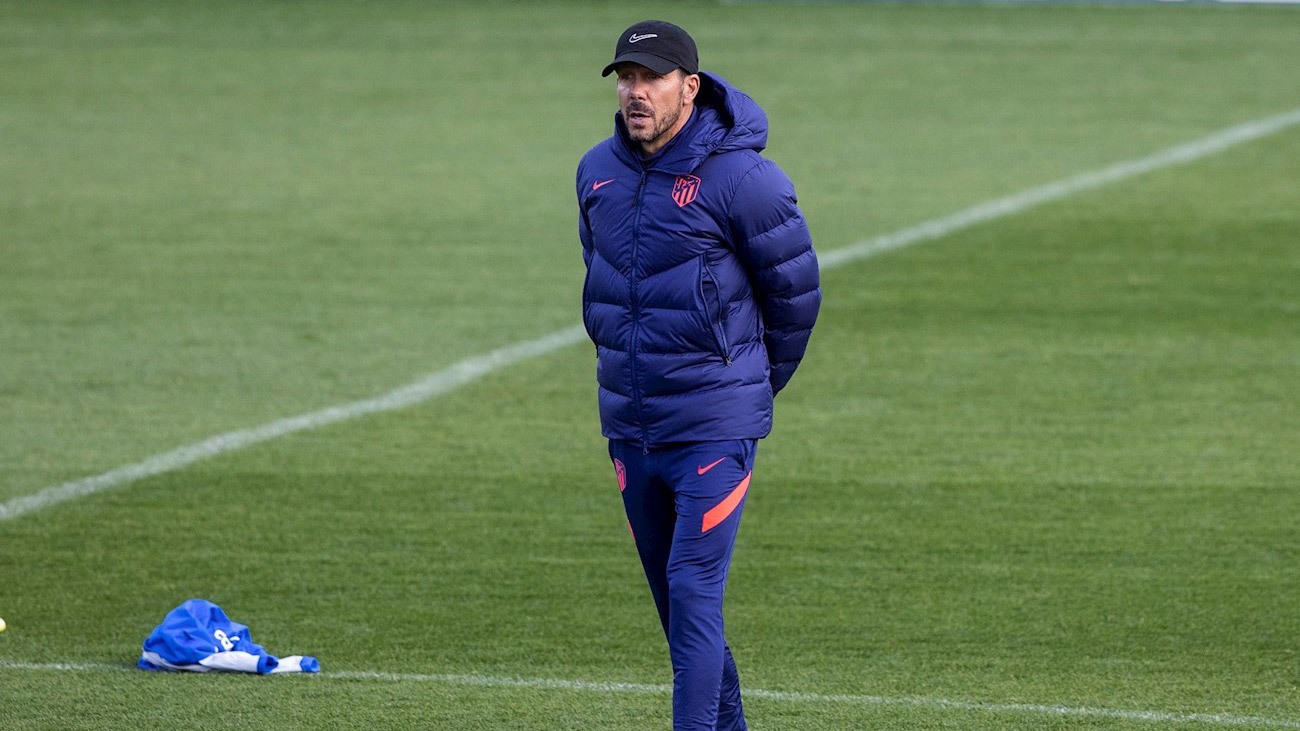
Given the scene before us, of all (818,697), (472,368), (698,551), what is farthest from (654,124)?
(472,368)

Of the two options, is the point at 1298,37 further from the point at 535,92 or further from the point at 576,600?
the point at 576,600

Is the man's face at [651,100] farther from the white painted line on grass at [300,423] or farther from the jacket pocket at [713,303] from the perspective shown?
the white painted line on grass at [300,423]

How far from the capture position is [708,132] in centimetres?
503

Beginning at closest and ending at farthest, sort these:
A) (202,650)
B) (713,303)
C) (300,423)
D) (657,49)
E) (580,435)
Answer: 1. (657,49)
2. (713,303)
3. (202,650)
4. (580,435)
5. (300,423)

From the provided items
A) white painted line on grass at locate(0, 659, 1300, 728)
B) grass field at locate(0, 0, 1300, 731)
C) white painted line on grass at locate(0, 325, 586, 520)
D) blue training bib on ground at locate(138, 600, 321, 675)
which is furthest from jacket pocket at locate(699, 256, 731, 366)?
white painted line on grass at locate(0, 325, 586, 520)

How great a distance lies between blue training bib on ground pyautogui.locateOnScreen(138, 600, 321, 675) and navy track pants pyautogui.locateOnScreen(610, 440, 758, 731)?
158cm

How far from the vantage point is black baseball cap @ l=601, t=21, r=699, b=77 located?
4.88m

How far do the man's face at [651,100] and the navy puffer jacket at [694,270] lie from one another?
0.06 meters

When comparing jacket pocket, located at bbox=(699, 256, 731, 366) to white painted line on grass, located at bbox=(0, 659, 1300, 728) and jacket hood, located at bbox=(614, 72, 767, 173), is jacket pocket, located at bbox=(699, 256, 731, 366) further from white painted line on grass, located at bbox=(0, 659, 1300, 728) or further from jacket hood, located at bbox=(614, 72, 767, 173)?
white painted line on grass, located at bbox=(0, 659, 1300, 728)

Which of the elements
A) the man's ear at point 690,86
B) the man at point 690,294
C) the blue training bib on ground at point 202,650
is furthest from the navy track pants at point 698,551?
the blue training bib on ground at point 202,650

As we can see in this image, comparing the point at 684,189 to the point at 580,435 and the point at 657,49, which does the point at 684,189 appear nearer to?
the point at 657,49

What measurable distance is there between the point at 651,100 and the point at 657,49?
4.7 inches

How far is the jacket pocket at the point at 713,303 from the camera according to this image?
4.99 m

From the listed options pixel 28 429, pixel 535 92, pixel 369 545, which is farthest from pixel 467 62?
pixel 369 545
